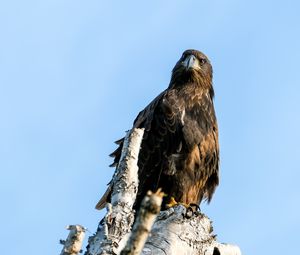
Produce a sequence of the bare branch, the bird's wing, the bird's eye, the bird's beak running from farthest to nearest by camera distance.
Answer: the bird's eye, the bird's beak, the bird's wing, the bare branch

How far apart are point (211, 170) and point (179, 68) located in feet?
6.01

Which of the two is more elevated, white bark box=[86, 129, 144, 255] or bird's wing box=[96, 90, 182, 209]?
bird's wing box=[96, 90, 182, 209]

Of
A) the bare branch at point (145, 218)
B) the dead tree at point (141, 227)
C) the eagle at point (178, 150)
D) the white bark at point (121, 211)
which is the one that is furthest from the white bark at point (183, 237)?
the bare branch at point (145, 218)

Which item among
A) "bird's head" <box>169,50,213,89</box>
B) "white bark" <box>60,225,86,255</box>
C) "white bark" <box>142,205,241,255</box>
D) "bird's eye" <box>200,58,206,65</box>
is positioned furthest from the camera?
"bird's eye" <box>200,58,206,65</box>

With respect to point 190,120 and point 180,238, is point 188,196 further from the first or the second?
point 180,238

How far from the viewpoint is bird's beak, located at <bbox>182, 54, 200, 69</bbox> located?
9891 mm

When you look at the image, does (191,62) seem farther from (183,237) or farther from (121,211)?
(121,211)

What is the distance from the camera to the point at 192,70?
979 cm

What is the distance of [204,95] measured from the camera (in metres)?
9.45

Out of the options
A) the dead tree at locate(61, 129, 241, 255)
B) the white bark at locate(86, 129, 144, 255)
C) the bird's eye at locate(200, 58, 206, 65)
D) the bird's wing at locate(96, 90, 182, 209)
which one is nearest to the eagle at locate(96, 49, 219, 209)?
the bird's wing at locate(96, 90, 182, 209)

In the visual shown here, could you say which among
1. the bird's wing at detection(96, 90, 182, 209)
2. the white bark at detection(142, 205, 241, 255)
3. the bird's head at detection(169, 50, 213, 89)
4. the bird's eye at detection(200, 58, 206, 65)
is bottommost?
the white bark at detection(142, 205, 241, 255)

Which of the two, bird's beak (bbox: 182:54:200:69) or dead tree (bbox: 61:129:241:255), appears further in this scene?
bird's beak (bbox: 182:54:200:69)

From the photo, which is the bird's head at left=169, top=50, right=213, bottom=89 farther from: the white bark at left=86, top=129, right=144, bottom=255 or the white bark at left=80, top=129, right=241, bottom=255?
the white bark at left=86, top=129, right=144, bottom=255

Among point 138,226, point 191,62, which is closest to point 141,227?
point 138,226
